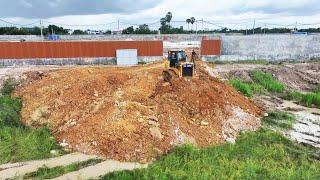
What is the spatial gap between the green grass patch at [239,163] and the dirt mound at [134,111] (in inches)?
30.9

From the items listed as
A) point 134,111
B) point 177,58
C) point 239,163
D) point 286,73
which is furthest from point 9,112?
point 286,73

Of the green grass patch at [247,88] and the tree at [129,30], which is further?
the tree at [129,30]

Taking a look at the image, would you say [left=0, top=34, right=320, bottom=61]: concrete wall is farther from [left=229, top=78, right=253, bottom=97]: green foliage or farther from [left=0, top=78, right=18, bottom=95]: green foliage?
[left=0, top=78, right=18, bottom=95]: green foliage

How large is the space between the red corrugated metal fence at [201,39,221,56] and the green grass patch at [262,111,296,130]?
1250 centimetres

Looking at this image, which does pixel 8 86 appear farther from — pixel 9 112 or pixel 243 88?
pixel 243 88

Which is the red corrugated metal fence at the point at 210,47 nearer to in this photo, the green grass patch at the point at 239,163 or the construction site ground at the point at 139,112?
the construction site ground at the point at 139,112

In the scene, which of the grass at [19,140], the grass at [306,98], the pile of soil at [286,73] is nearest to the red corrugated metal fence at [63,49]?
the pile of soil at [286,73]

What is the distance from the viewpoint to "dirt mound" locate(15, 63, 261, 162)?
14.0m

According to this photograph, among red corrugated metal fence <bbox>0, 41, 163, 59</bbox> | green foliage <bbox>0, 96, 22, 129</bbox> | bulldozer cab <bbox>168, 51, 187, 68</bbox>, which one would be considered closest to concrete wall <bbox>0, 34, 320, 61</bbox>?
red corrugated metal fence <bbox>0, 41, 163, 59</bbox>

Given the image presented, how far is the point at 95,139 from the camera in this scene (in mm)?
14039

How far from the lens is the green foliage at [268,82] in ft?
80.4

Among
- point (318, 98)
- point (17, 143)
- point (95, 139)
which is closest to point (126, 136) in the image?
point (95, 139)

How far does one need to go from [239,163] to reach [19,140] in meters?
7.94

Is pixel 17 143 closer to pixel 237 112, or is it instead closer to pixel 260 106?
pixel 237 112
